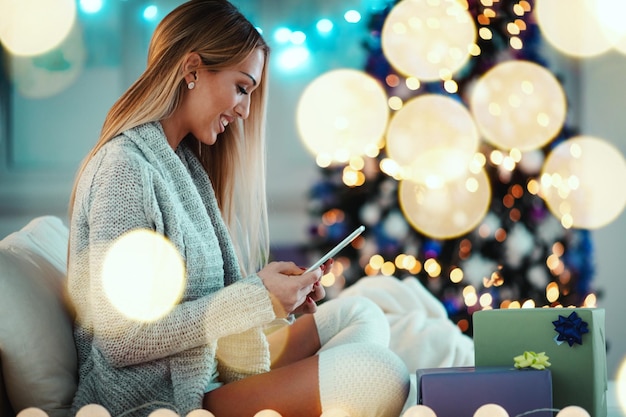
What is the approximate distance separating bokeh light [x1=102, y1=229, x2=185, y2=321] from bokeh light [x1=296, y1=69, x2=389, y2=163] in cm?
199

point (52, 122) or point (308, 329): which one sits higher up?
point (52, 122)

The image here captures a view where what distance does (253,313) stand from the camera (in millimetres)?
1409

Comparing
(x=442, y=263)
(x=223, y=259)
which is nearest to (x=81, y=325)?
(x=223, y=259)

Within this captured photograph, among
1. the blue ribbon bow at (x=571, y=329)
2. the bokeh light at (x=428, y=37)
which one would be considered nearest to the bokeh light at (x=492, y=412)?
the blue ribbon bow at (x=571, y=329)

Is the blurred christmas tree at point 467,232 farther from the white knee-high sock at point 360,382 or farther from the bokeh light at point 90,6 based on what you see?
the white knee-high sock at point 360,382

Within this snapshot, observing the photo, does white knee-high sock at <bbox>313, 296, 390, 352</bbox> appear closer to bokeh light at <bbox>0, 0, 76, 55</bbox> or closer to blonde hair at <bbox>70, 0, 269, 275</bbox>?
blonde hair at <bbox>70, 0, 269, 275</bbox>

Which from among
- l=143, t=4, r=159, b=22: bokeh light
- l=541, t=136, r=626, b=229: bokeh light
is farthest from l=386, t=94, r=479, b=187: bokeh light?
l=143, t=4, r=159, b=22: bokeh light

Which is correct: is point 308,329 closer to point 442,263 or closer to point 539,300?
point 442,263

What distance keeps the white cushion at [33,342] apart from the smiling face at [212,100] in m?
0.42

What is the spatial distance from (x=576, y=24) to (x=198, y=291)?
3238mm

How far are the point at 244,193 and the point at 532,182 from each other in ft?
5.94

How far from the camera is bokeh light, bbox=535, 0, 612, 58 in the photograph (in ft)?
13.6

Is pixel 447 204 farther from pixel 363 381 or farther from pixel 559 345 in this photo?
pixel 363 381

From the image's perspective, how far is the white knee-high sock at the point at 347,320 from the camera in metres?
1.80
